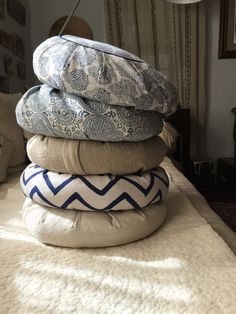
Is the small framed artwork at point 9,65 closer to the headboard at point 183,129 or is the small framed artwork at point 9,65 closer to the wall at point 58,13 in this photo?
the wall at point 58,13

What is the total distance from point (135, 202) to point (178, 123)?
6.95 feet

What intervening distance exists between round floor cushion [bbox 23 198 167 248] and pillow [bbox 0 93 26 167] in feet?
2.62

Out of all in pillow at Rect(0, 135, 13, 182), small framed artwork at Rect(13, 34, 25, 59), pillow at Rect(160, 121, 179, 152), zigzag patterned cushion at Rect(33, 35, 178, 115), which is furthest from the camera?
small framed artwork at Rect(13, 34, 25, 59)

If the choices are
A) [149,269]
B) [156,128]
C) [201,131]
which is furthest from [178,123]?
[149,269]

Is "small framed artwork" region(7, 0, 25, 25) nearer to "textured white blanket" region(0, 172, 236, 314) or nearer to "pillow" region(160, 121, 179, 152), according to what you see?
"pillow" region(160, 121, 179, 152)

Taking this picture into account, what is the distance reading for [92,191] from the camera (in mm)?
622

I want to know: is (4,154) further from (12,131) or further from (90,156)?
(90,156)

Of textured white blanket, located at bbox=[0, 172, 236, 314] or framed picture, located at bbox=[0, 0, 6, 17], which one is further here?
framed picture, located at bbox=[0, 0, 6, 17]

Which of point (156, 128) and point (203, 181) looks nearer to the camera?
point (156, 128)

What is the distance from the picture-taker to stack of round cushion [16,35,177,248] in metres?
0.59

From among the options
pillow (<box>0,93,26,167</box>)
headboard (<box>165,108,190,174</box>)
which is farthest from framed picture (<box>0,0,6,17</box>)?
headboard (<box>165,108,190,174</box>)

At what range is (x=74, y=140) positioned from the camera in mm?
636

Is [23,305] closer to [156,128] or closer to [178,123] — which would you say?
[156,128]

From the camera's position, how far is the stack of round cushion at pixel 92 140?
0.59 metres
